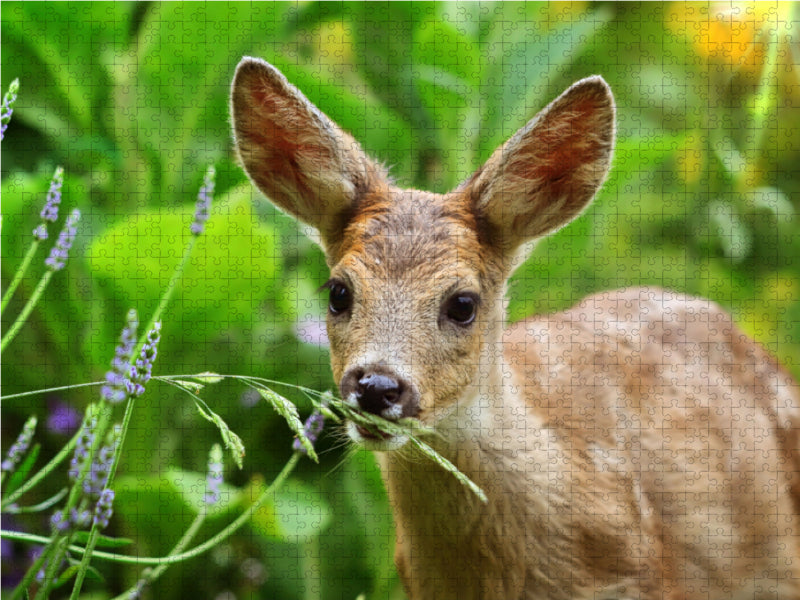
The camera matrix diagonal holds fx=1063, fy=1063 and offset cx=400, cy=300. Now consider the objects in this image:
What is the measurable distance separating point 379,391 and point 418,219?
547 mm

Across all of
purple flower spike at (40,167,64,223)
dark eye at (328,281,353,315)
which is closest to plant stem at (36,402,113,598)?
purple flower spike at (40,167,64,223)

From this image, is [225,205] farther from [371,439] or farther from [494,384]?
[371,439]

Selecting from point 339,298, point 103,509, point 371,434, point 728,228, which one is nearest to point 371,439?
point 371,434

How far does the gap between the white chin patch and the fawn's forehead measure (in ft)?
1.21

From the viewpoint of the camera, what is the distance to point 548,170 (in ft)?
8.34

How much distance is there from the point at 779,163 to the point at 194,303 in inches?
153

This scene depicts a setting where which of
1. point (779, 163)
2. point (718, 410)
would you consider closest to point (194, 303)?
point (718, 410)

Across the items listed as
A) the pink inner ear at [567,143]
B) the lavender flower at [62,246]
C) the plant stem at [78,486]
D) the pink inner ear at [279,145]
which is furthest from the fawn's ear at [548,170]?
the plant stem at [78,486]

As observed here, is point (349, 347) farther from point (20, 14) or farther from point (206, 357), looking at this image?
point (20, 14)

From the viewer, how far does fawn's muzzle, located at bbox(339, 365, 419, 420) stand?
2.04m

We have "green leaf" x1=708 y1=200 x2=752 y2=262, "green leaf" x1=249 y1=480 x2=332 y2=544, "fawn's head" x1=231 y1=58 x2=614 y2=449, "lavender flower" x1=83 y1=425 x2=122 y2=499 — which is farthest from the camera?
"green leaf" x1=708 y1=200 x2=752 y2=262

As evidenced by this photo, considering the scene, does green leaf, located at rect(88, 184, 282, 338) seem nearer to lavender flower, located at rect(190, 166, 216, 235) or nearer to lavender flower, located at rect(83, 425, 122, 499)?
lavender flower, located at rect(190, 166, 216, 235)

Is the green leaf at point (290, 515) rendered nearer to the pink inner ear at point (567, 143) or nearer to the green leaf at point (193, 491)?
the green leaf at point (193, 491)

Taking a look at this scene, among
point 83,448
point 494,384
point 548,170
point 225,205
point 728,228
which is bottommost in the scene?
point 83,448
